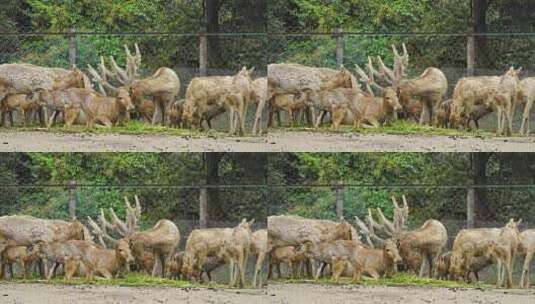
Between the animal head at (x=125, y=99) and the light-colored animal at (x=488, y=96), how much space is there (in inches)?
103

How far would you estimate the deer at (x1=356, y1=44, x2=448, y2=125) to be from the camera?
32.3ft

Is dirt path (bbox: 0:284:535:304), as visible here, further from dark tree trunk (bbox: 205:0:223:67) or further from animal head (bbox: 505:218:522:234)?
dark tree trunk (bbox: 205:0:223:67)

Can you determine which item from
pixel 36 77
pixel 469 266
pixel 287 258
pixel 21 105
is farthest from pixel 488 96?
pixel 21 105

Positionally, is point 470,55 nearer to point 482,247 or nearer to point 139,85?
point 482,247

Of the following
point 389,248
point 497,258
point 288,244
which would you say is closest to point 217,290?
point 288,244

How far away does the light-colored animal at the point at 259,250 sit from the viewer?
963cm

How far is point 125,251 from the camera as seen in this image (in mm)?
9773

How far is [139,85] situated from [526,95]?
3.13 meters

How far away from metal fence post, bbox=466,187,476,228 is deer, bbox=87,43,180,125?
8.19 feet

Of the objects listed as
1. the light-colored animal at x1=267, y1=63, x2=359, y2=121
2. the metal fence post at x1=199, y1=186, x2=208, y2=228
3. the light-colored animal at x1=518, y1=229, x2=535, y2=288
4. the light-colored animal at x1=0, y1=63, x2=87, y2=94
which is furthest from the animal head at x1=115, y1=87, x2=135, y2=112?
the light-colored animal at x1=518, y1=229, x2=535, y2=288

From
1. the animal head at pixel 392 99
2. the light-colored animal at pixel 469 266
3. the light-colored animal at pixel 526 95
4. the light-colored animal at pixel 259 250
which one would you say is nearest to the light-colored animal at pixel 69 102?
the light-colored animal at pixel 259 250

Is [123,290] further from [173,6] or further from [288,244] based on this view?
[173,6]

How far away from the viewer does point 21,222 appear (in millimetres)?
9898

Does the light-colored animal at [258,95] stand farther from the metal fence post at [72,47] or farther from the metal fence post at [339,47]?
the metal fence post at [72,47]
